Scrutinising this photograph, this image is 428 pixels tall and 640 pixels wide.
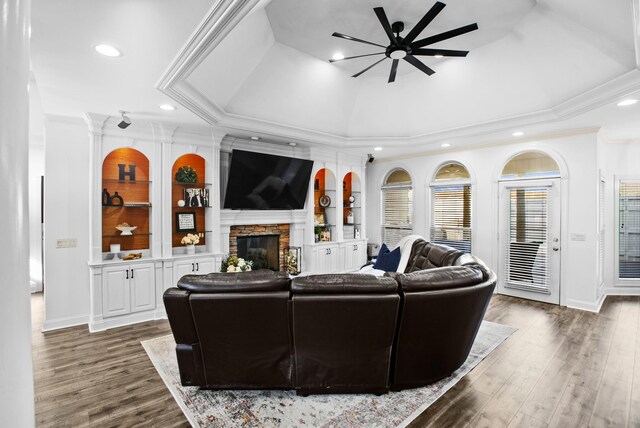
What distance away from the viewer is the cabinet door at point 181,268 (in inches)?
179

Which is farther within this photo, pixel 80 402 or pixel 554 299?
pixel 554 299

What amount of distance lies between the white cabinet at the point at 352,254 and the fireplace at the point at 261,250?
1.47 metres

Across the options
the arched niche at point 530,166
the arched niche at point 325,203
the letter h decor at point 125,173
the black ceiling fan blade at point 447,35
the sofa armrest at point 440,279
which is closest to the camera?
the sofa armrest at point 440,279

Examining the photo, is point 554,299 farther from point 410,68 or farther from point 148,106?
point 148,106

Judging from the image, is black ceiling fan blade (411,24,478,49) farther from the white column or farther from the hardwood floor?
the hardwood floor

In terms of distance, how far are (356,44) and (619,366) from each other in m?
4.26

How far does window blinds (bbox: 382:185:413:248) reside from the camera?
278 inches

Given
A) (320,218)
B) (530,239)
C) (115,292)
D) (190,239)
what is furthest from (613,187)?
(115,292)

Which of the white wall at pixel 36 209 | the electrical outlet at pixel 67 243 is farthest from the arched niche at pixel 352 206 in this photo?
the white wall at pixel 36 209

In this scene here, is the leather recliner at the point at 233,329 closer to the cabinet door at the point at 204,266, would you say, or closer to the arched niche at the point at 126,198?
the cabinet door at the point at 204,266

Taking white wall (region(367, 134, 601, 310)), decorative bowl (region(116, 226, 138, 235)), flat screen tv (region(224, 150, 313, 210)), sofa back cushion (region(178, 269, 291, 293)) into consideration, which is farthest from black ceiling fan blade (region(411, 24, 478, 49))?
decorative bowl (region(116, 226, 138, 235))

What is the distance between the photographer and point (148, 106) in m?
3.72

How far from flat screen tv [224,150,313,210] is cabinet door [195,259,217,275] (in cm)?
93

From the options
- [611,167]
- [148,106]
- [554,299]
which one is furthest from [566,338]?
[148,106]
